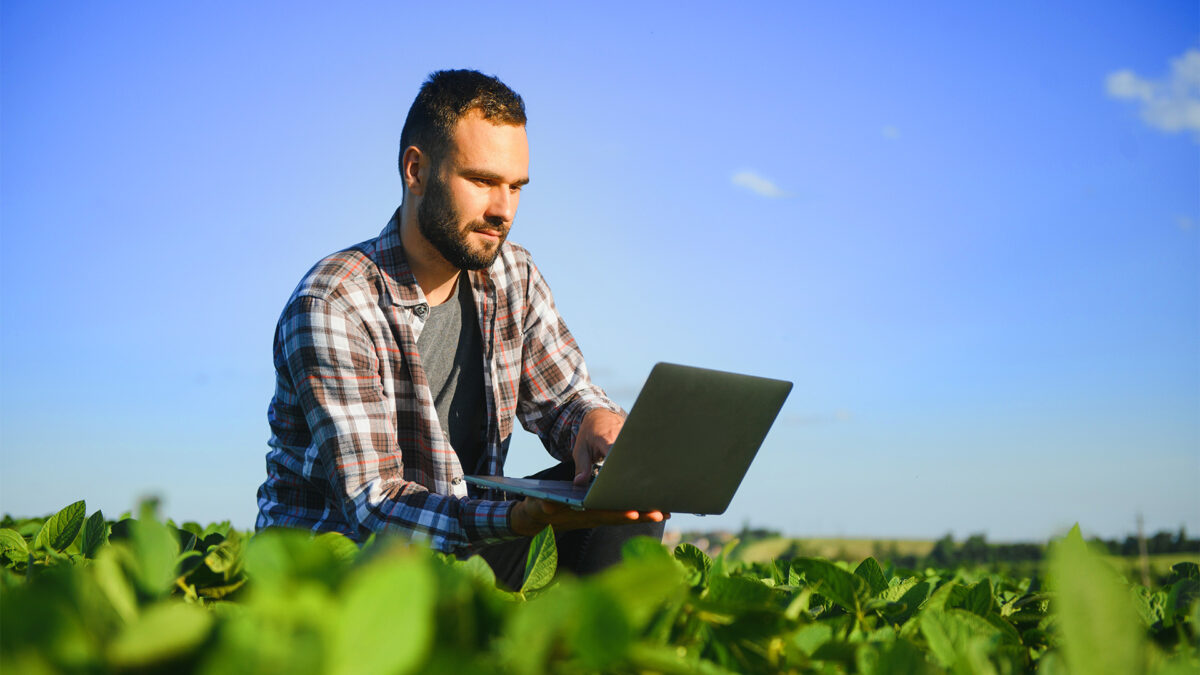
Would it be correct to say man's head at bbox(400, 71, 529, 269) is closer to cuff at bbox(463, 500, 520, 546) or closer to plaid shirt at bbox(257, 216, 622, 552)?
plaid shirt at bbox(257, 216, 622, 552)

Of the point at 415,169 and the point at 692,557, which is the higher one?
the point at 415,169

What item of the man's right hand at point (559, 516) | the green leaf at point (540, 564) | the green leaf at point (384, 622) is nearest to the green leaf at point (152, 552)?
the green leaf at point (384, 622)

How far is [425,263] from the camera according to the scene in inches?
128

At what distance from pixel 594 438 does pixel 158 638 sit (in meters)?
2.43

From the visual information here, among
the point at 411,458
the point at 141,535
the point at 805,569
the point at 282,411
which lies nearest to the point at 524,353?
the point at 411,458

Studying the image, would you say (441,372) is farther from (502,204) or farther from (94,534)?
(94,534)

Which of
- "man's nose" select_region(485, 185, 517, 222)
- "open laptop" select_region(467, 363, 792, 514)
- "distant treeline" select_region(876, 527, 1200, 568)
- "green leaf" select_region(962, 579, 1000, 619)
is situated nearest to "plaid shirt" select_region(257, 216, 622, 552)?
"man's nose" select_region(485, 185, 517, 222)

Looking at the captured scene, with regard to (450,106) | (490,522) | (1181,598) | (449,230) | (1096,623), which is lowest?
(490,522)

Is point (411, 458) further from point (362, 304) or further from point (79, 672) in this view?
point (79, 672)

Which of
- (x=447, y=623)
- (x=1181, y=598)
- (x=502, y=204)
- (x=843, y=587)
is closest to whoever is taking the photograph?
(x=447, y=623)

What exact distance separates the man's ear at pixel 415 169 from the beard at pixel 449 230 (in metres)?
0.10

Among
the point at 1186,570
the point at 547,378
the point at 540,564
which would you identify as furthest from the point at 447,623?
the point at 547,378

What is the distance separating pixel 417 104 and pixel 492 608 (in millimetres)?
3157

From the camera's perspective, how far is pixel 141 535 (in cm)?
61
